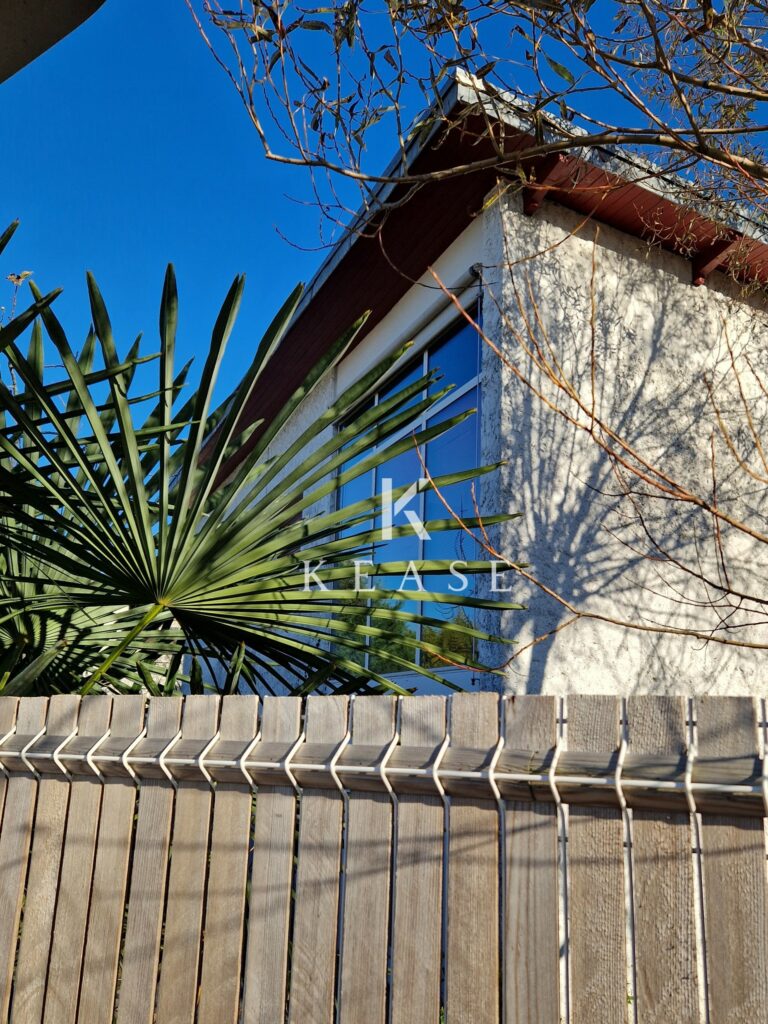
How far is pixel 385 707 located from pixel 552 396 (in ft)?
11.6

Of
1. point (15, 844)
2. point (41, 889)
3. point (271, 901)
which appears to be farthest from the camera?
point (15, 844)

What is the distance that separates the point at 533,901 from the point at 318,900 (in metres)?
0.55

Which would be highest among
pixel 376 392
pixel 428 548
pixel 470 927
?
pixel 376 392

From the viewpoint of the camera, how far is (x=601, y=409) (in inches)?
221

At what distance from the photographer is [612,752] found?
1818 millimetres

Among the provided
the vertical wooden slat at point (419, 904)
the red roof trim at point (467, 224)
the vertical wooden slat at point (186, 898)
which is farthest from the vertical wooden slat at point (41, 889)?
the red roof trim at point (467, 224)

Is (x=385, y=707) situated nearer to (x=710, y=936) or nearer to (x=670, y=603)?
(x=710, y=936)

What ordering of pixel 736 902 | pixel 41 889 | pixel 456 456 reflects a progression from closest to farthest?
1. pixel 736 902
2. pixel 41 889
3. pixel 456 456

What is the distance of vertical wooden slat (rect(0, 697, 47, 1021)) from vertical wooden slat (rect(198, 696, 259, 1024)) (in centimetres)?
75

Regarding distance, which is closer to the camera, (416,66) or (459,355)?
(416,66)

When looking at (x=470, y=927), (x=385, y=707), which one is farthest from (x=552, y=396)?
(x=470, y=927)

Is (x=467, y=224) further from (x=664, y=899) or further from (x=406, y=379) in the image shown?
(x=664, y=899)

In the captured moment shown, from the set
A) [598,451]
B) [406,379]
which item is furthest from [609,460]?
[406,379]

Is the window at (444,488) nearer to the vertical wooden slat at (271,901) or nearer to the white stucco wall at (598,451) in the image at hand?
the white stucco wall at (598,451)
